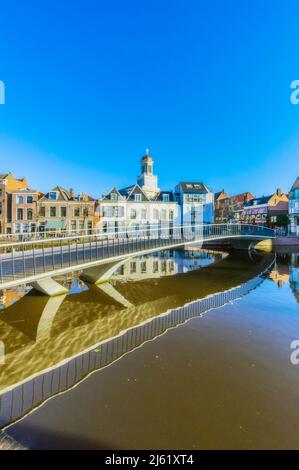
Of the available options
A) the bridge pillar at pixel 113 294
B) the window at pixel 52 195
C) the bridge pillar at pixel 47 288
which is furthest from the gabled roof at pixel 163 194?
the bridge pillar at pixel 47 288

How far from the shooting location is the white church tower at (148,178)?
55344 millimetres

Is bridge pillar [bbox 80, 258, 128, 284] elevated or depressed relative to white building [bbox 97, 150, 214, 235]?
depressed

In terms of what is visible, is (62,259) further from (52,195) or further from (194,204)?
(194,204)

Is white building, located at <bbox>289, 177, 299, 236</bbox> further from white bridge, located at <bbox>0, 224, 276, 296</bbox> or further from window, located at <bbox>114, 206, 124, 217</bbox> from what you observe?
white bridge, located at <bbox>0, 224, 276, 296</bbox>

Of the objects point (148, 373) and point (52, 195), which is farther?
point (52, 195)

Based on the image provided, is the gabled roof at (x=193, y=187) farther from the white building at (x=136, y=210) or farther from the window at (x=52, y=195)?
the window at (x=52, y=195)

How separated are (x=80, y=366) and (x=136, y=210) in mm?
40325

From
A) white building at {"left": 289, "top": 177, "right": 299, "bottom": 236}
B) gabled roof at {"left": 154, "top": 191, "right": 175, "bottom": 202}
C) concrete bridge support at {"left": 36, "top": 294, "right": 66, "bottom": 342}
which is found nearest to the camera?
concrete bridge support at {"left": 36, "top": 294, "right": 66, "bottom": 342}

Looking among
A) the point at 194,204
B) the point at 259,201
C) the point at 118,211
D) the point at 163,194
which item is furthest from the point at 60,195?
the point at 259,201

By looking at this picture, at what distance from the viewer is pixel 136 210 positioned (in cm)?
4647

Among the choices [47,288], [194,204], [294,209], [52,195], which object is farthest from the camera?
[194,204]

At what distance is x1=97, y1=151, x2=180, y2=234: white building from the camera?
147 feet

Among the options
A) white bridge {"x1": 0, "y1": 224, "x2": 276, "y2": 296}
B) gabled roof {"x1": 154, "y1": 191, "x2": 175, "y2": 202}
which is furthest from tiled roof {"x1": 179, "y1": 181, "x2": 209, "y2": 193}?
white bridge {"x1": 0, "y1": 224, "x2": 276, "y2": 296}

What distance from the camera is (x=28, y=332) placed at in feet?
30.7
